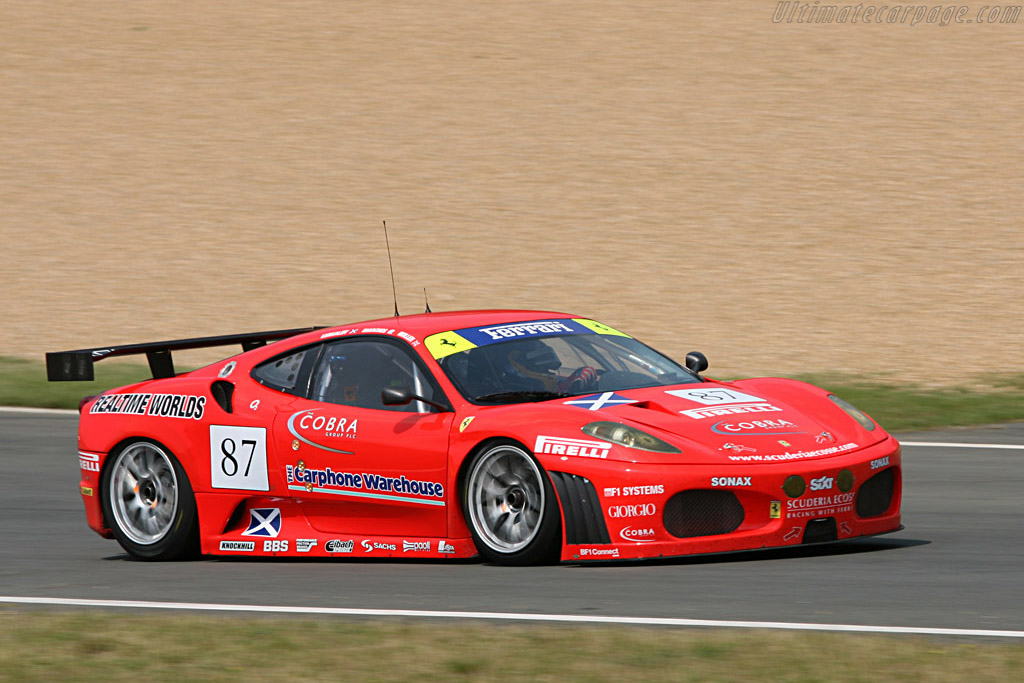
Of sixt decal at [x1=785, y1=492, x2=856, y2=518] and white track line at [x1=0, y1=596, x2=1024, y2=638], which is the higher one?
sixt decal at [x1=785, y1=492, x2=856, y2=518]

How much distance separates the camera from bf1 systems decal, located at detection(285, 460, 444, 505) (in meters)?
7.88

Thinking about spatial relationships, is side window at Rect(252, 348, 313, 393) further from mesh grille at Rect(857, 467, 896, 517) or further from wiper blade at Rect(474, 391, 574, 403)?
mesh grille at Rect(857, 467, 896, 517)

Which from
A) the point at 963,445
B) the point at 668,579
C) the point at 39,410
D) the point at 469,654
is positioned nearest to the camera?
Answer: the point at 469,654

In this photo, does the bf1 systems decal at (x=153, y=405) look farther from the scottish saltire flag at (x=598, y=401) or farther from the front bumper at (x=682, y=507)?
the front bumper at (x=682, y=507)

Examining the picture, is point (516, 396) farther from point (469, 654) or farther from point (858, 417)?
point (469, 654)

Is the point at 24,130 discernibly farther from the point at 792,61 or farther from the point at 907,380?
the point at 907,380

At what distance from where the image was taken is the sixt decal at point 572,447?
7.38 meters

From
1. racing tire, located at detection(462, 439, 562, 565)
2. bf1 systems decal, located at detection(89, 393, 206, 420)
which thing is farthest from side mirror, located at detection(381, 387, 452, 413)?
bf1 systems decal, located at detection(89, 393, 206, 420)

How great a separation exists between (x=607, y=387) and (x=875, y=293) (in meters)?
12.1

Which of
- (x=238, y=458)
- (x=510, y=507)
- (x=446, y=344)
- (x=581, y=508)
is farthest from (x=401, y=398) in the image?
(x=238, y=458)

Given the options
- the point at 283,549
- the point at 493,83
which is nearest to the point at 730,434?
the point at 283,549

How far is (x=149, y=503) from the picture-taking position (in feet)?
29.1

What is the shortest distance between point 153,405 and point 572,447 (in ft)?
8.62

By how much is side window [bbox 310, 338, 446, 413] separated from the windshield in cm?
18
